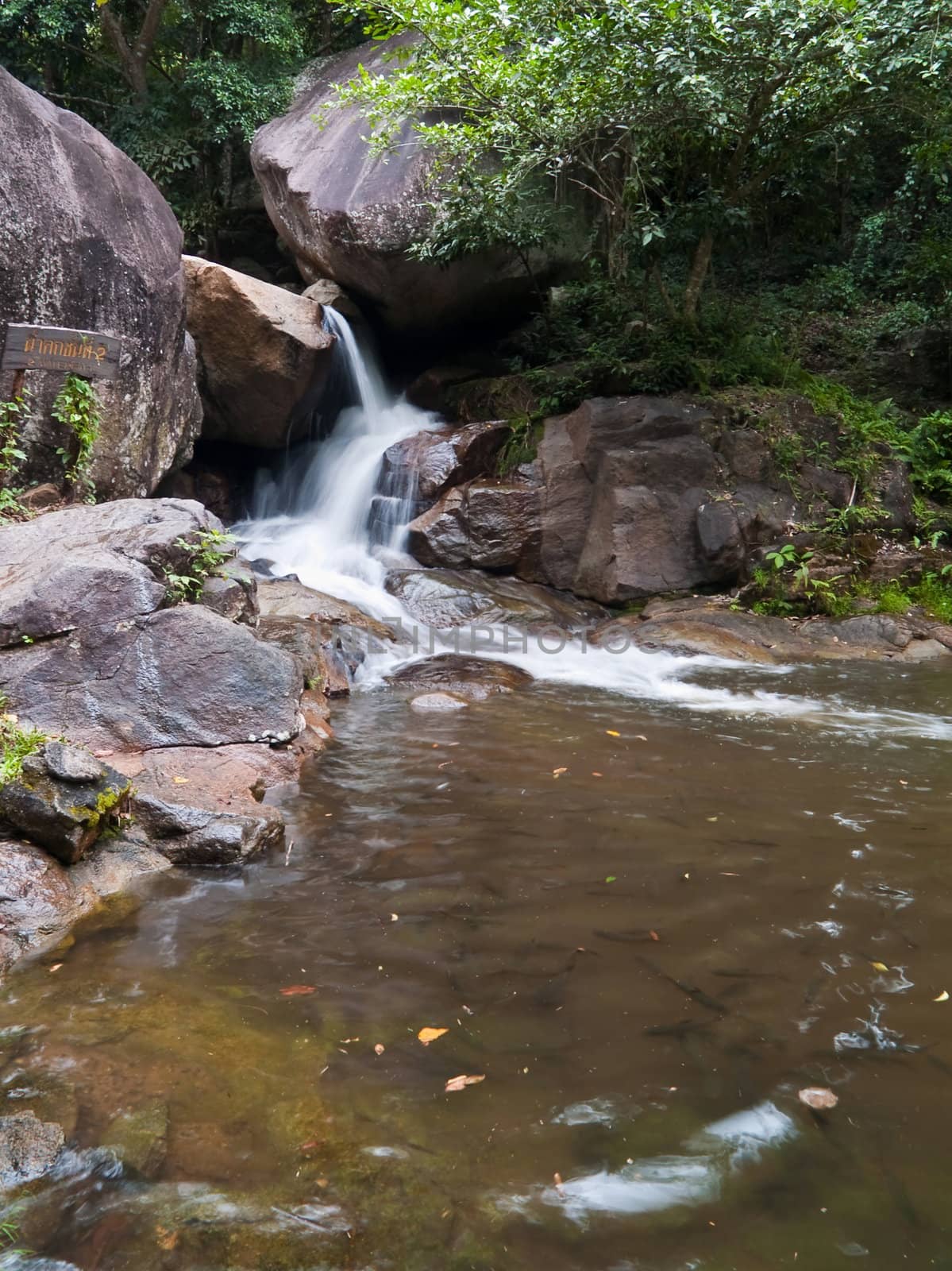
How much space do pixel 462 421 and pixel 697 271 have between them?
379 cm

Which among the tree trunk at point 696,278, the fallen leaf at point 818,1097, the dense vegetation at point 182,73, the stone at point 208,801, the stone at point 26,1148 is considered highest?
the dense vegetation at point 182,73

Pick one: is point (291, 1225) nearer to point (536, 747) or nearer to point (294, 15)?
point (536, 747)

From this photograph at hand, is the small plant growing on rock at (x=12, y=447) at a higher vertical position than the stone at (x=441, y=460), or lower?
lower

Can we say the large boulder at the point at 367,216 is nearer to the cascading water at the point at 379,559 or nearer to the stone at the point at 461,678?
the cascading water at the point at 379,559

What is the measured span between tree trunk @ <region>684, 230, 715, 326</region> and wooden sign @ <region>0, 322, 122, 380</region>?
24.9ft

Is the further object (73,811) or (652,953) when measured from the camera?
(73,811)

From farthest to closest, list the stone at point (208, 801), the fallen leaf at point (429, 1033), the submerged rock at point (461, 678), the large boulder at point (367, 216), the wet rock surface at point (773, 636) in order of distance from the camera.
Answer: the large boulder at point (367, 216) → the wet rock surface at point (773, 636) → the submerged rock at point (461, 678) → the stone at point (208, 801) → the fallen leaf at point (429, 1033)

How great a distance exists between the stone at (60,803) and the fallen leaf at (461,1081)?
6.84 feet

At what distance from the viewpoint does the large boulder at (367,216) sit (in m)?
12.1

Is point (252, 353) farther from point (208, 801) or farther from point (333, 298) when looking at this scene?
point (208, 801)

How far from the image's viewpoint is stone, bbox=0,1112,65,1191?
218 centimetres

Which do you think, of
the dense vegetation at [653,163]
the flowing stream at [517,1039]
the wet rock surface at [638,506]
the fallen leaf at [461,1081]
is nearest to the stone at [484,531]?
the wet rock surface at [638,506]

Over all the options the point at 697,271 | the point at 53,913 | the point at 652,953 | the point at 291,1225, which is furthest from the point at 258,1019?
the point at 697,271

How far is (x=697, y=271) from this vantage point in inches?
469
